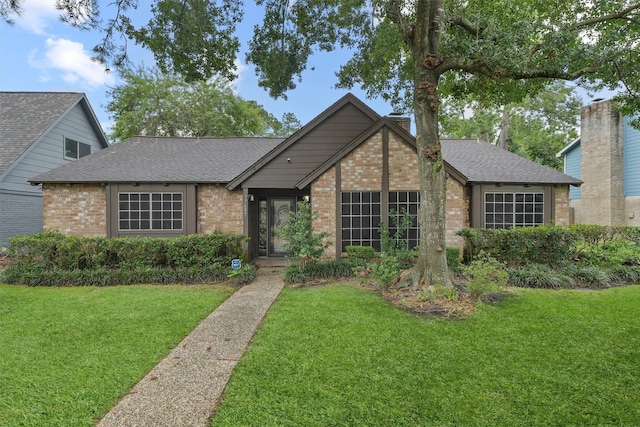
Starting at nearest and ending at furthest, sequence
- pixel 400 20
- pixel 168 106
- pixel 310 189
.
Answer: pixel 400 20 → pixel 310 189 → pixel 168 106

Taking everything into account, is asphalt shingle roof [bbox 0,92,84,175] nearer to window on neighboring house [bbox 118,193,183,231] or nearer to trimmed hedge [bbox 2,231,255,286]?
window on neighboring house [bbox 118,193,183,231]

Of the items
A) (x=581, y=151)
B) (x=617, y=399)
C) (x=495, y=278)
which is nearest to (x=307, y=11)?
(x=495, y=278)

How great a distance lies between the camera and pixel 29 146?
1329 cm

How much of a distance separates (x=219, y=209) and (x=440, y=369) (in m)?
9.50

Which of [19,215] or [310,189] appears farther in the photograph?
[19,215]

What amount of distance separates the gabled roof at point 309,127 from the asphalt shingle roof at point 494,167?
132 inches

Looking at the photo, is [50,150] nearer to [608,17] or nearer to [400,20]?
[400,20]

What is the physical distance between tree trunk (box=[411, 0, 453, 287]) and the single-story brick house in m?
2.48

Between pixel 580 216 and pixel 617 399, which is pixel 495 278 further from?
pixel 580 216

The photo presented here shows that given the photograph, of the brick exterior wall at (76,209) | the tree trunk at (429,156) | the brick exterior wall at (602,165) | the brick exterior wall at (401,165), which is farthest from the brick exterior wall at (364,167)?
the brick exterior wall at (602,165)

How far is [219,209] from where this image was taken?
11453mm

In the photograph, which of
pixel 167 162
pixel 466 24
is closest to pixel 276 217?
pixel 167 162

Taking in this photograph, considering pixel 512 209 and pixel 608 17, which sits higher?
pixel 608 17

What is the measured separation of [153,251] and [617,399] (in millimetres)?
9006
